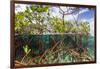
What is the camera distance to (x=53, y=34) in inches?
89.4

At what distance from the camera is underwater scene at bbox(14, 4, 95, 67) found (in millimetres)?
2160

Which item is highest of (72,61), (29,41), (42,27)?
(42,27)

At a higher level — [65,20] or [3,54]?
[65,20]

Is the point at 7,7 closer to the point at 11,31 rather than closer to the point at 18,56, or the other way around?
the point at 11,31

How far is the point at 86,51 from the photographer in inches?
94.4

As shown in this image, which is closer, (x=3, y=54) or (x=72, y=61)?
(x=3, y=54)

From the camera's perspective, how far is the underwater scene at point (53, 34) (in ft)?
7.09

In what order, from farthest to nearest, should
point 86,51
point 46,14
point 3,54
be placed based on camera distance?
1. point 86,51
2. point 46,14
3. point 3,54

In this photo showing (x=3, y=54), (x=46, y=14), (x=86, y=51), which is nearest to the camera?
(x=3, y=54)

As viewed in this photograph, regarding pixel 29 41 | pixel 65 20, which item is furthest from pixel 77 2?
pixel 29 41

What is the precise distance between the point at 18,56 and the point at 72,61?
0.64 m

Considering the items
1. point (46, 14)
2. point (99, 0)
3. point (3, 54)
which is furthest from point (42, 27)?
point (99, 0)

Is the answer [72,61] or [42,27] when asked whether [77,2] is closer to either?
[42,27]

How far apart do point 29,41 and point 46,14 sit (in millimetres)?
358
